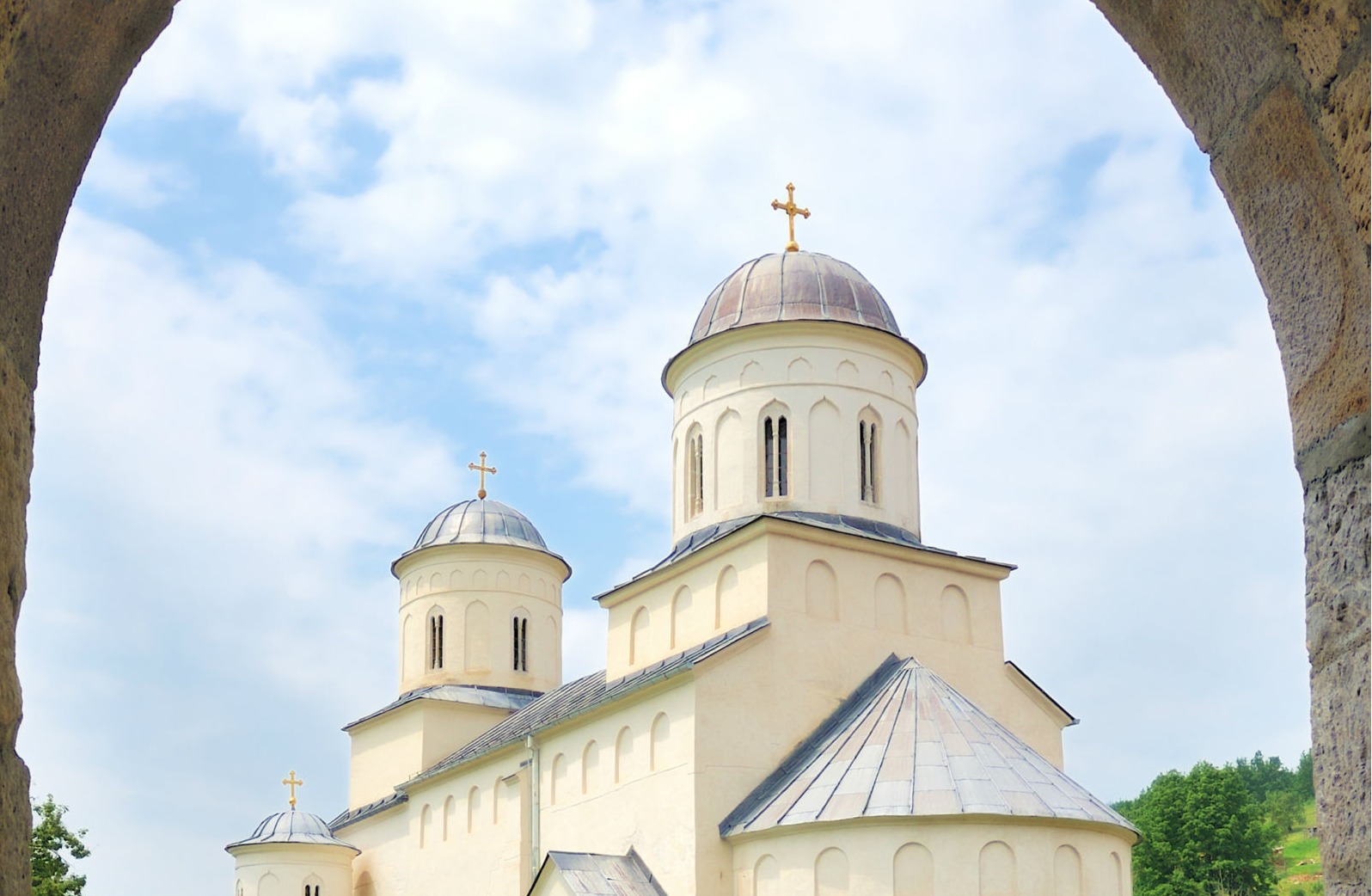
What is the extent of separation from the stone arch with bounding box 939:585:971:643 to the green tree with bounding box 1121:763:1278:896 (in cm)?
2763

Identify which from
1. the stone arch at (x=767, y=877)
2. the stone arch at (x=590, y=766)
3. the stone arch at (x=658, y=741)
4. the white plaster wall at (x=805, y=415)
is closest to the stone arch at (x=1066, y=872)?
the stone arch at (x=767, y=877)

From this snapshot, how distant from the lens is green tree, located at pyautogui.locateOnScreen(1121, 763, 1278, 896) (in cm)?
4375

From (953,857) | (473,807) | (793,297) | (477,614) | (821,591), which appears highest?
(793,297)

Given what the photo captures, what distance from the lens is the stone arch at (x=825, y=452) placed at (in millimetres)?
19234

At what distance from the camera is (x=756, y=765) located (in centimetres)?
1669

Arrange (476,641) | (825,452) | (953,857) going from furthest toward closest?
(476,641) < (825,452) < (953,857)

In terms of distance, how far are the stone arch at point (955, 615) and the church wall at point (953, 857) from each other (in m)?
3.96

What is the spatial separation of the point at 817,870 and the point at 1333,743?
1273 cm

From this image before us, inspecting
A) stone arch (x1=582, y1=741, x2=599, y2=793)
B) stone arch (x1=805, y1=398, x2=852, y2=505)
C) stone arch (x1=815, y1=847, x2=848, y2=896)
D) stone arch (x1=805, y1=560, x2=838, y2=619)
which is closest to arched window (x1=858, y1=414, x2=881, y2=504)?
stone arch (x1=805, y1=398, x2=852, y2=505)

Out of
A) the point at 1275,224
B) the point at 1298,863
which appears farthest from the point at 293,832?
the point at 1298,863

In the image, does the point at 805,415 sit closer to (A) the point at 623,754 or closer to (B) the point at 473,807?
(A) the point at 623,754

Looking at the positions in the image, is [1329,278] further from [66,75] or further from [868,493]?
[868,493]

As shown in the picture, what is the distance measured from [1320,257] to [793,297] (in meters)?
17.3

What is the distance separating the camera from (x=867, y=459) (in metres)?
19.8
